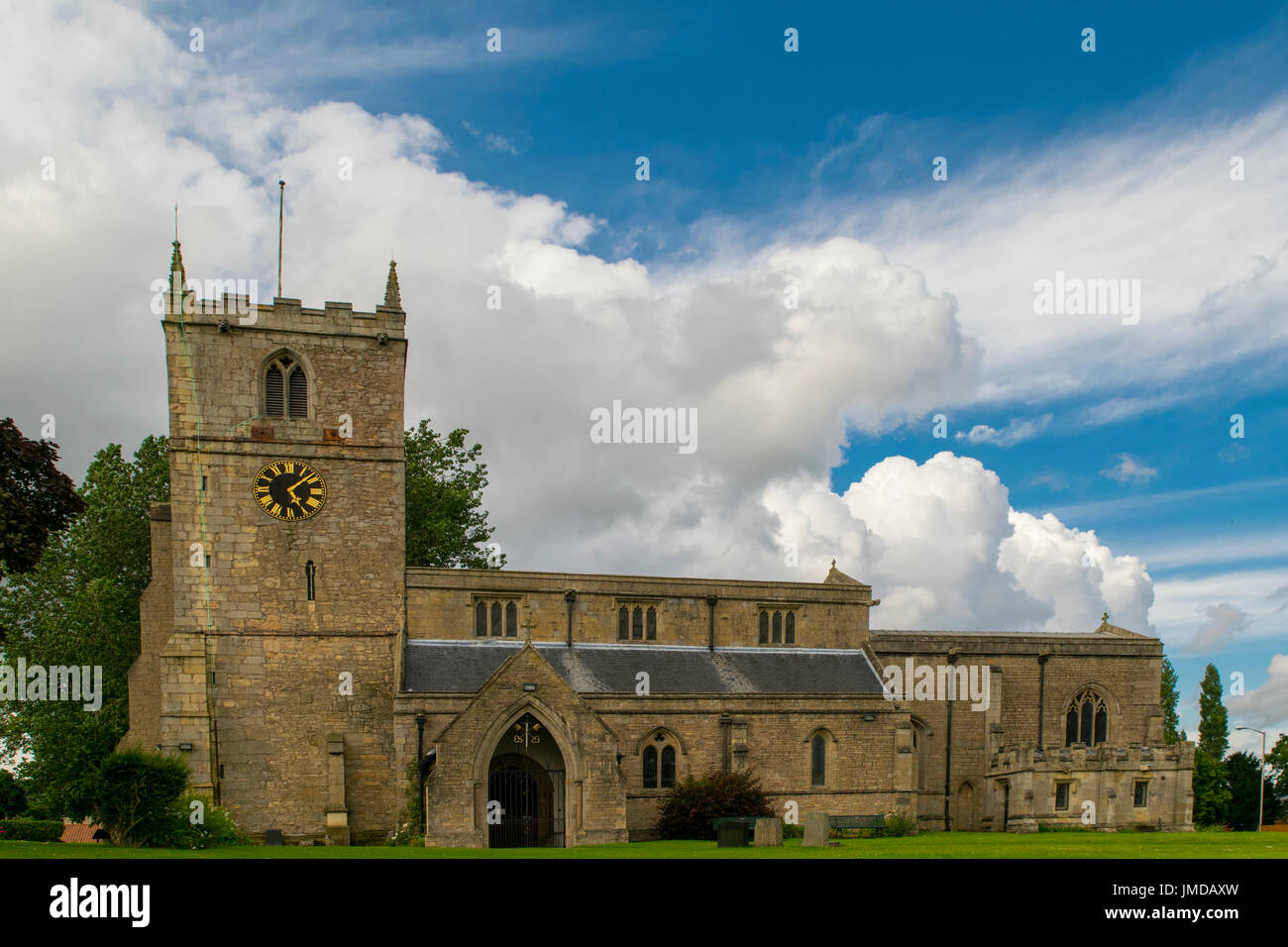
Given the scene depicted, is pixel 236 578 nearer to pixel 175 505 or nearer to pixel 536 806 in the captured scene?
pixel 175 505

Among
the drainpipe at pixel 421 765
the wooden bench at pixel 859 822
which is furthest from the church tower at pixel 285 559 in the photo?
the wooden bench at pixel 859 822

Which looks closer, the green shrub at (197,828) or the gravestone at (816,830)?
the green shrub at (197,828)

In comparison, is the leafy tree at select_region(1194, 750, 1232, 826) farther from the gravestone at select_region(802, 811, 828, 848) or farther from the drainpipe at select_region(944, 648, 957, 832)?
the gravestone at select_region(802, 811, 828, 848)

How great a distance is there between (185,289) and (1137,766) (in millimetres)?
37898

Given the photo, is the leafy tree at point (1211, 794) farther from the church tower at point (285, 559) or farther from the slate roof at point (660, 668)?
the church tower at point (285, 559)

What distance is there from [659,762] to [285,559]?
565 inches

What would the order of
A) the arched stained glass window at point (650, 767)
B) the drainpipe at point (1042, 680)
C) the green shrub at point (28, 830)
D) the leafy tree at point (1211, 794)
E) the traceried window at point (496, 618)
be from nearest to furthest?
the green shrub at point (28, 830), the arched stained glass window at point (650, 767), the traceried window at point (496, 618), the drainpipe at point (1042, 680), the leafy tree at point (1211, 794)

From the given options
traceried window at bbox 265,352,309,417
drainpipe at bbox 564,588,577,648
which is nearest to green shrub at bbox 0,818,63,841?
traceried window at bbox 265,352,309,417

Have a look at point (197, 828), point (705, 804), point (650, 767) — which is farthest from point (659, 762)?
point (197, 828)

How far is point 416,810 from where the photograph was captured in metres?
35.1

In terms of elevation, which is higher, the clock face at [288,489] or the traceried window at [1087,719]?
the clock face at [288,489]

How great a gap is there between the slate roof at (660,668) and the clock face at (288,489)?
5.98 metres

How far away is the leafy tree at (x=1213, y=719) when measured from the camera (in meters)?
71.6
